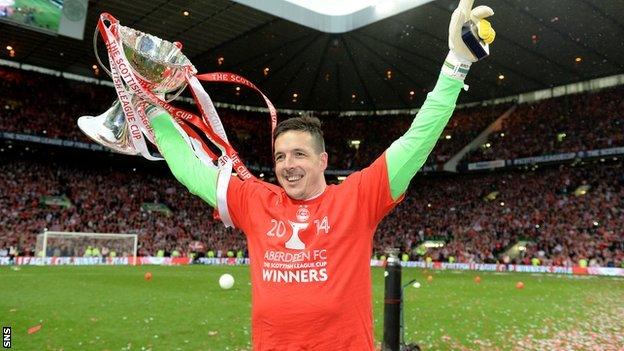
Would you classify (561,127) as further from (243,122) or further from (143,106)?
(143,106)

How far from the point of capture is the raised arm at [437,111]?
8.02 feet

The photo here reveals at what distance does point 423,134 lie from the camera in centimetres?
246

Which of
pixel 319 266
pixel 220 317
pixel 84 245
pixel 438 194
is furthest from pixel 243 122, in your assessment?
pixel 319 266

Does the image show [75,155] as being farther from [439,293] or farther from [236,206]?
[236,206]

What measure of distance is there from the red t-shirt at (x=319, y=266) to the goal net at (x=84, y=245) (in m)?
30.4

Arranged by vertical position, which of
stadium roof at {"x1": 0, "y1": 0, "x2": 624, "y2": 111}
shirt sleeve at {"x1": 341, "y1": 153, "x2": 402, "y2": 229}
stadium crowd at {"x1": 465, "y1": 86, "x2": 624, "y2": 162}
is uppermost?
stadium roof at {"x1": 0, "y1": 0, "x2": 624, "y2": 111}

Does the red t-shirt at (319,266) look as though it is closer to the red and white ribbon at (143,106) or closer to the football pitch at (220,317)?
the red and white ribbon at (143,106)

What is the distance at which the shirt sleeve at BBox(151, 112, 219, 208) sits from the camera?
9.11 feet

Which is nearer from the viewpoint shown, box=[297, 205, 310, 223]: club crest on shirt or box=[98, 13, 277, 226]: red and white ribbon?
box=[297, 205, 310, 223]: club crest on shirt

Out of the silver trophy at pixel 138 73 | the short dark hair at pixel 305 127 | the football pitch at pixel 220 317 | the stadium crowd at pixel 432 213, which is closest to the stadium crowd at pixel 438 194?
the stadium crowd at pixel 432 213

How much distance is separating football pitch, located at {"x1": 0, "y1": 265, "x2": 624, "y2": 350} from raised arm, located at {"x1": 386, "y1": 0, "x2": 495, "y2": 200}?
21.3 ft

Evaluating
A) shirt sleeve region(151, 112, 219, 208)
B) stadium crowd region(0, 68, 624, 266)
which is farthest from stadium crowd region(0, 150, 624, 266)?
shirt sleeve region(151, 112, 219, 208)

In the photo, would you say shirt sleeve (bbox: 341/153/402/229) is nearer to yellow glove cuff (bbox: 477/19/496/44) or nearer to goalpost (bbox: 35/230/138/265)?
yellow glove cuff (bbox: 477/19/496/44)

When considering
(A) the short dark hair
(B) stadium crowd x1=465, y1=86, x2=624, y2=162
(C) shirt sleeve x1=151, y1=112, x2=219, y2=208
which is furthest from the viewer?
(B) stadium crowd x1=465, y1=86, x2=624, y2=162
